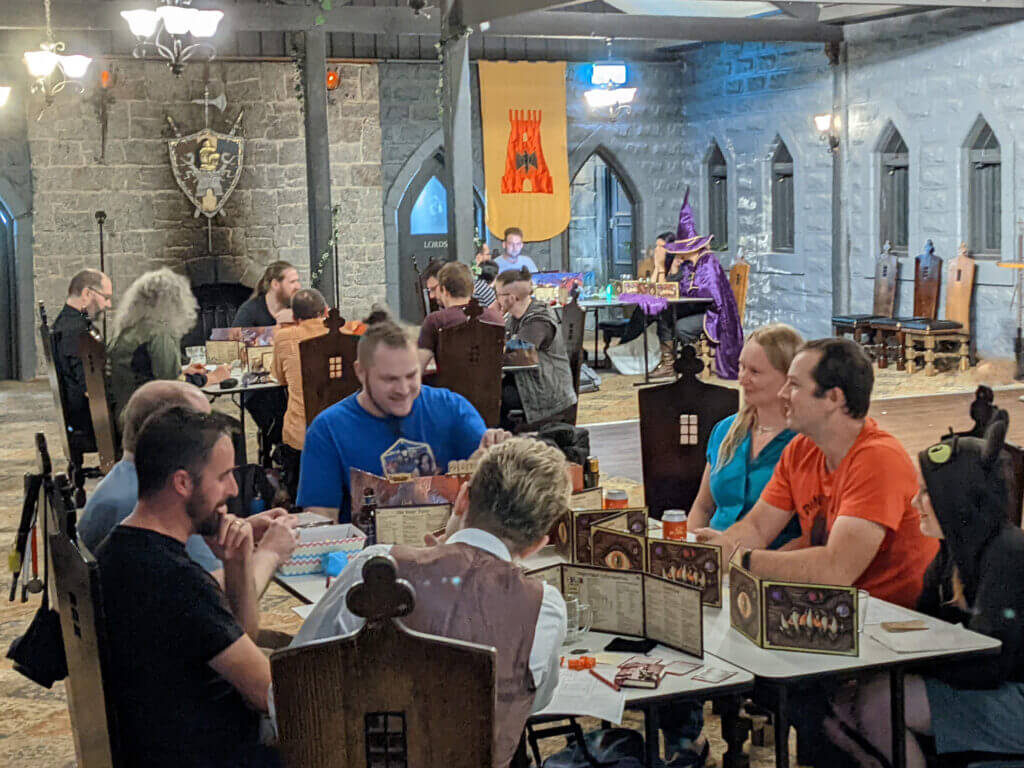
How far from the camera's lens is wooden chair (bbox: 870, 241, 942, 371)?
12695mm

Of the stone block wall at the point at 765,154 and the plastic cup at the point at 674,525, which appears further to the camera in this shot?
the stone block wall at the point at 765,154

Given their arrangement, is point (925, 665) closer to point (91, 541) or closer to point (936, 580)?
point (936, 580)

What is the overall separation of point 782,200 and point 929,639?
13119 mm

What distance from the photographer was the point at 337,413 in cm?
423

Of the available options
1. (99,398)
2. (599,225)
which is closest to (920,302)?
(599,225)

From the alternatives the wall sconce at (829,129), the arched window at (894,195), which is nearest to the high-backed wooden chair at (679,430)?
the arched window at (894,195)

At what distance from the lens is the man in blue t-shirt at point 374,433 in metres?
4.16

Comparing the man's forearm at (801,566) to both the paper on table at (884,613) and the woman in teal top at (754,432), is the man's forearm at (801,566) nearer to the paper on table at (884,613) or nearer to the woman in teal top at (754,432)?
the paper on table at (884,613)

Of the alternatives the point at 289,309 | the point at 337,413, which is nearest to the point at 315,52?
the point at 289,309

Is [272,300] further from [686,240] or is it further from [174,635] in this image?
[174,635]

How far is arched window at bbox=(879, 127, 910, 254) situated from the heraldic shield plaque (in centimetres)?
662

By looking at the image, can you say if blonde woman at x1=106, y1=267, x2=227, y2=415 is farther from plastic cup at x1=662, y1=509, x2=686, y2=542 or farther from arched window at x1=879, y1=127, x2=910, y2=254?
arched window at x1=879, y1=127, x2=910, y2=254

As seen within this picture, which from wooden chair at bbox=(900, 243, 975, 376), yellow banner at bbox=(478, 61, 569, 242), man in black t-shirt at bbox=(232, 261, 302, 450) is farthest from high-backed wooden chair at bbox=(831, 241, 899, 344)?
man in black t-shirt at bbox=(232, 261, 302, 450)

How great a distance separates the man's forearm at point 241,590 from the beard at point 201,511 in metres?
0.22
